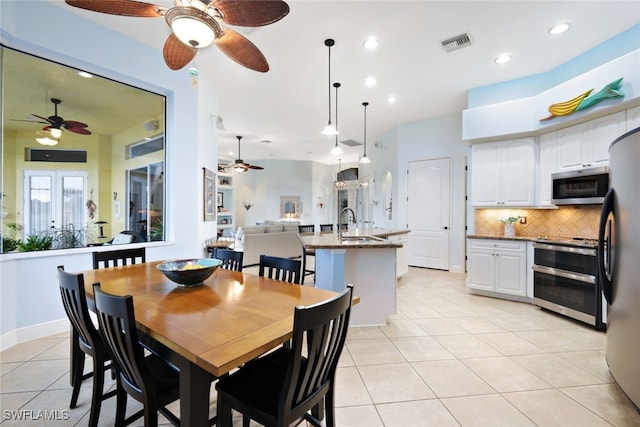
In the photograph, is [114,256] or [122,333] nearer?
[122,333]

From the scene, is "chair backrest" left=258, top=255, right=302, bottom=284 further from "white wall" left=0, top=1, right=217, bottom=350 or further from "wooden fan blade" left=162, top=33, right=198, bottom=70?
"white wall" left=0, top=1, right=217, bottom=350

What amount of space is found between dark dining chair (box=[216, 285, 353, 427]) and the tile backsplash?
384cm

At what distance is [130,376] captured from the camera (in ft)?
3.95

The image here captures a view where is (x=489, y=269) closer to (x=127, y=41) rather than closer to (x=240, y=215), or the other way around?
(x=127, y=41)

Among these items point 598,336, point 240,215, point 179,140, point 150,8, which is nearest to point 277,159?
point 240,215

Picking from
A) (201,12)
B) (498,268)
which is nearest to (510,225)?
(498,268)

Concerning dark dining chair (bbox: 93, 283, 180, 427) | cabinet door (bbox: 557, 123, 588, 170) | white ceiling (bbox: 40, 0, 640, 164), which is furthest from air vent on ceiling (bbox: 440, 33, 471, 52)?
dark dining chair (bbox: 93, 283, 180, 427)

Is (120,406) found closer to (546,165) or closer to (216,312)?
(216,312)

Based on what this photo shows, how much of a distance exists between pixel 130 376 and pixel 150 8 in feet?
6.87

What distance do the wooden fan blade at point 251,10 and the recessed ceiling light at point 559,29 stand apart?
10.0 feet

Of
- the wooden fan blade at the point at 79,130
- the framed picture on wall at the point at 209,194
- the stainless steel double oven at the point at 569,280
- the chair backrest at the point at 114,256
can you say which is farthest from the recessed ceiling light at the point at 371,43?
the wooden fan blade at the point at 79,130

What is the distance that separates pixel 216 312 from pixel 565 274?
378 centimetres

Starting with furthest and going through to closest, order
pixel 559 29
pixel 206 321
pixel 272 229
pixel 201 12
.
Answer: pixel 272 229 < pixel 559 29 < pixel 201 12 < pixel 206 321

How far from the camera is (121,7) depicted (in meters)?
1.65
